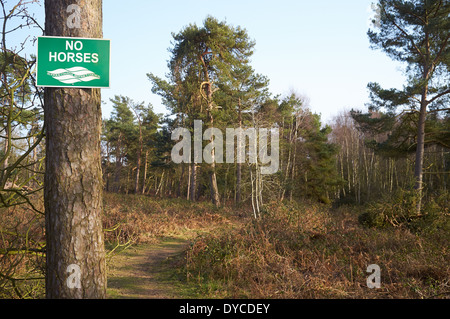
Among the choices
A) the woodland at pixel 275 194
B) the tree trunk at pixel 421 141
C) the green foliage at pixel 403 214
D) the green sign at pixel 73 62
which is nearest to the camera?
the green sign at pixel 73 62

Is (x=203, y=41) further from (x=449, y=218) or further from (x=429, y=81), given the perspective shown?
(x=449, y=218)

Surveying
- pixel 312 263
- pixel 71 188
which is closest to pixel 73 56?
pixel 71 188

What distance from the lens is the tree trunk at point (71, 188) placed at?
2.83 m

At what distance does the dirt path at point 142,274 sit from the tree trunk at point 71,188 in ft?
8.79

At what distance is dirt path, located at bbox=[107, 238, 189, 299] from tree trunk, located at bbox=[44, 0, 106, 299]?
268 centimetres

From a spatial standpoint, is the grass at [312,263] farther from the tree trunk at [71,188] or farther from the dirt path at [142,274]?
the tree trunk at [71,188]

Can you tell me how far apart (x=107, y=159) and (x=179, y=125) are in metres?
20.1

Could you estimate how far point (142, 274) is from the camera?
22.9 ft

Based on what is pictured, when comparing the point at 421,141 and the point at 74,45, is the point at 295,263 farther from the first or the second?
the point at 421,141

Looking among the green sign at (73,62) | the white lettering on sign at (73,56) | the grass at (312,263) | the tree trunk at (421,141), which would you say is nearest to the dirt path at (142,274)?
the grass at (312,263)

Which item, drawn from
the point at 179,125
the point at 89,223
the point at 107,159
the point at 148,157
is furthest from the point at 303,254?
the point at 107,159

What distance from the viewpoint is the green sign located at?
275 cm

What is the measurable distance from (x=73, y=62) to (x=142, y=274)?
18.0 feet

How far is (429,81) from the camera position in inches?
526
